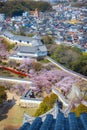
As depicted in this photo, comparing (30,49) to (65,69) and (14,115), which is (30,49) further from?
(14,115)

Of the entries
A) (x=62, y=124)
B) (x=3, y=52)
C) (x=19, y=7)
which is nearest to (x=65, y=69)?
(x=3, y=52)

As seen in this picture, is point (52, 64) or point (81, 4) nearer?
point (52, 64)

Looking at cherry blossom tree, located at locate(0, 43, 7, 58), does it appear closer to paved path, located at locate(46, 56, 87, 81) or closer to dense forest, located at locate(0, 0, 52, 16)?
paved path, located at locate(46, 56, 87, 81)

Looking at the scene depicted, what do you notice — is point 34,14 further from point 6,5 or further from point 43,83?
point 43,83

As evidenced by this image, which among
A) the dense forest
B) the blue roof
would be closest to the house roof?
the blue roof

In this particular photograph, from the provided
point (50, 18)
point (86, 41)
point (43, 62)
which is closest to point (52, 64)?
point (43, 62)

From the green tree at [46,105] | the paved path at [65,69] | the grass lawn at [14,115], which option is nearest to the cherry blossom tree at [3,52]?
the paved path at [65,69]
